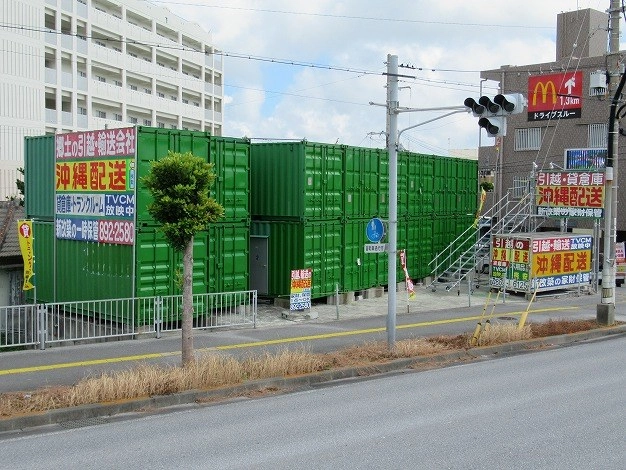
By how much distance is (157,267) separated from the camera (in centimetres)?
1717

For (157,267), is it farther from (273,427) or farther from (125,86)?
(125,86)

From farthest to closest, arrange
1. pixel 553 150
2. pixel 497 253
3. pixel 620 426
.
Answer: pixel 553 150, pixel 497 253, pixel 620 426

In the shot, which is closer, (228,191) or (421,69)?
(228,191)

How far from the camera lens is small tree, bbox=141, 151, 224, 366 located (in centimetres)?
1146

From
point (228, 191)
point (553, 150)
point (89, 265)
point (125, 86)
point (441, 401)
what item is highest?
point (125, 86)

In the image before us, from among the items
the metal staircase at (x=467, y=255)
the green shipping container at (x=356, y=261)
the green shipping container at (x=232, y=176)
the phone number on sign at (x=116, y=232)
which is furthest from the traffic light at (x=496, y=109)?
the metal staircase at (x=467, y=255)

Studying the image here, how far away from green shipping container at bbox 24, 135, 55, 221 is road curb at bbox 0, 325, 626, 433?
10.1 metres

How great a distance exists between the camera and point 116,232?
1703 centimetres

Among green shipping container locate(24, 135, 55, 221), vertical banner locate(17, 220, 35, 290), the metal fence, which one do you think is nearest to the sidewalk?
the metal fence

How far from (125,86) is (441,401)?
50051mm

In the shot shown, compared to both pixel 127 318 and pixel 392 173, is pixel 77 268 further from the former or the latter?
pixel 392 173

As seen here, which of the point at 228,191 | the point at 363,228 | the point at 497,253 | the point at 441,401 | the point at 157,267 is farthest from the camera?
the point at 497,253

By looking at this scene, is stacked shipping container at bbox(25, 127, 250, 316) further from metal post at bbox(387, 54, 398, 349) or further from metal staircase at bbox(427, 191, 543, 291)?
metal staircase at bbox(427, 191, 543, 291)

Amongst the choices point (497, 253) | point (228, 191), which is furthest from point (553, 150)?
point (228, 191)
